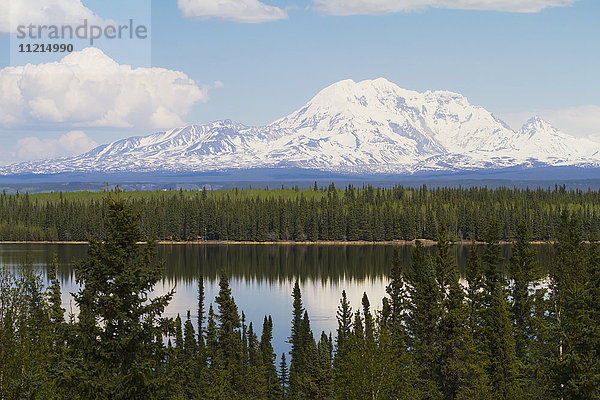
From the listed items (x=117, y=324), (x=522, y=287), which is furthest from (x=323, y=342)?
(x=117, y=324)

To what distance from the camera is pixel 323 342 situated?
69750 mm

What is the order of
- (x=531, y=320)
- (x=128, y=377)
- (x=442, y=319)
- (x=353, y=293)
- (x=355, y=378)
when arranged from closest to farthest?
(x=128, y=377), (x=355, y=378), (x=442, y=319), (x=531, y=320), (x=353, y=293)

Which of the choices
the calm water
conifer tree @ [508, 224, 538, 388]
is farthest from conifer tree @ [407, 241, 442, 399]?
the calm water

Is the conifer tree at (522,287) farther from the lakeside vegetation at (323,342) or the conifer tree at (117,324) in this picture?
the conifer tree at (117,324)

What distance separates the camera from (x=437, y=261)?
5650cm

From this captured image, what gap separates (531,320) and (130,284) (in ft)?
141

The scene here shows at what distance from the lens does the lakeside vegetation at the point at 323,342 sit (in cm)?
2997

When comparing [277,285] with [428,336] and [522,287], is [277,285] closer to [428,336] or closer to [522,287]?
[522,287]

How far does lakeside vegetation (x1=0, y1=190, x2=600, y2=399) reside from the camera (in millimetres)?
29969

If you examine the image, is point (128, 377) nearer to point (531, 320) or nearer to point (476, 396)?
point (476, 396)

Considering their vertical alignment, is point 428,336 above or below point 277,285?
above

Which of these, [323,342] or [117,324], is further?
[323,342]

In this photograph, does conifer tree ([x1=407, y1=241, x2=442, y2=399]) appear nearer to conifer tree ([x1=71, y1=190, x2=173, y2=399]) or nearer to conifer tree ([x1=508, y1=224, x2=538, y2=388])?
conifer tree ([x1=508, y1=224, x2=538, y2=388])

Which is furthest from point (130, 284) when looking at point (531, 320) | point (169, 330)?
point (531, 320)
